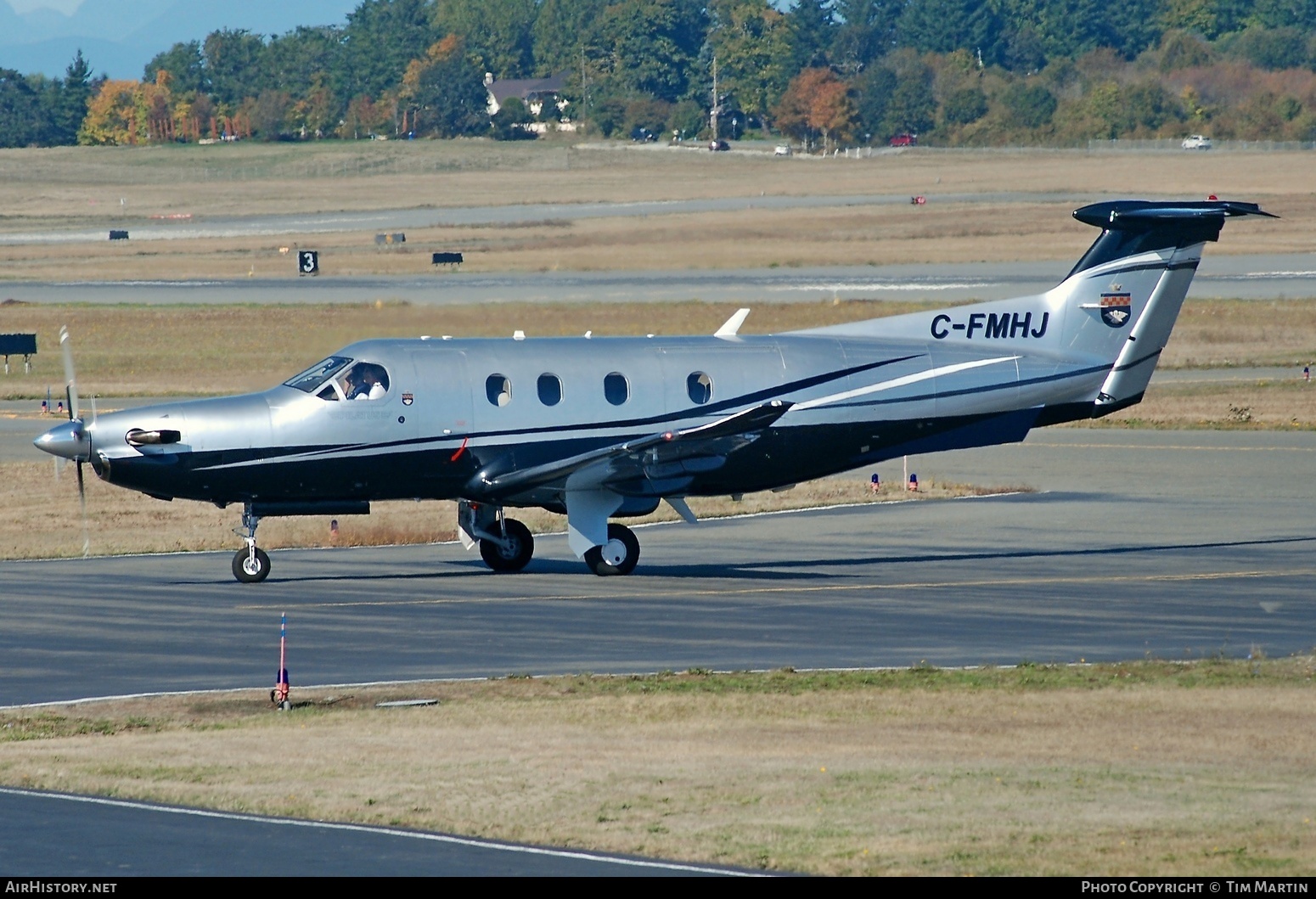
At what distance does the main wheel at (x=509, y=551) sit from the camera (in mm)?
29016

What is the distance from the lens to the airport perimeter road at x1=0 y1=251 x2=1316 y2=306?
76250 millimetres

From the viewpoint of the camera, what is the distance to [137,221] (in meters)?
143

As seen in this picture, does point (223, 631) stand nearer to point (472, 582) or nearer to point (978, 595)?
point (472, 582)

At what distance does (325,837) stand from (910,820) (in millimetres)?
3972

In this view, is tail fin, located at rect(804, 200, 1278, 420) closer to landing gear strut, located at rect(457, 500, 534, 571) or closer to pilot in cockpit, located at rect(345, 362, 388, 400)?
landing gear strut, located at rect(457, 500, 534, 571)

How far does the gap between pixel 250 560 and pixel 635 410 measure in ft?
19.5

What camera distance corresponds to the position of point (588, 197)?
145 m

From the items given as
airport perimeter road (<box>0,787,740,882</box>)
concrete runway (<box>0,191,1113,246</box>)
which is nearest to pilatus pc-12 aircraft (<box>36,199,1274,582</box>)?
airport perimeter road (<box>0,787,740,882</box>)

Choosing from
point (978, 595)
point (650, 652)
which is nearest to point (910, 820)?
point (650, 652)

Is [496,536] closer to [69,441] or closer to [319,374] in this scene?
[319,374]

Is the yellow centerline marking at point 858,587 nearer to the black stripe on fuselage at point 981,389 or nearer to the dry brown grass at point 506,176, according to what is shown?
the black stripe on fuselage at point 981,389

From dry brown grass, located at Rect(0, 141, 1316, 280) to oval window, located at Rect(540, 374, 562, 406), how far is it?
6253 cm

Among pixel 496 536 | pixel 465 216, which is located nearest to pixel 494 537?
pixel 496 536

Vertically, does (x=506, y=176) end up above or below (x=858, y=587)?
above
